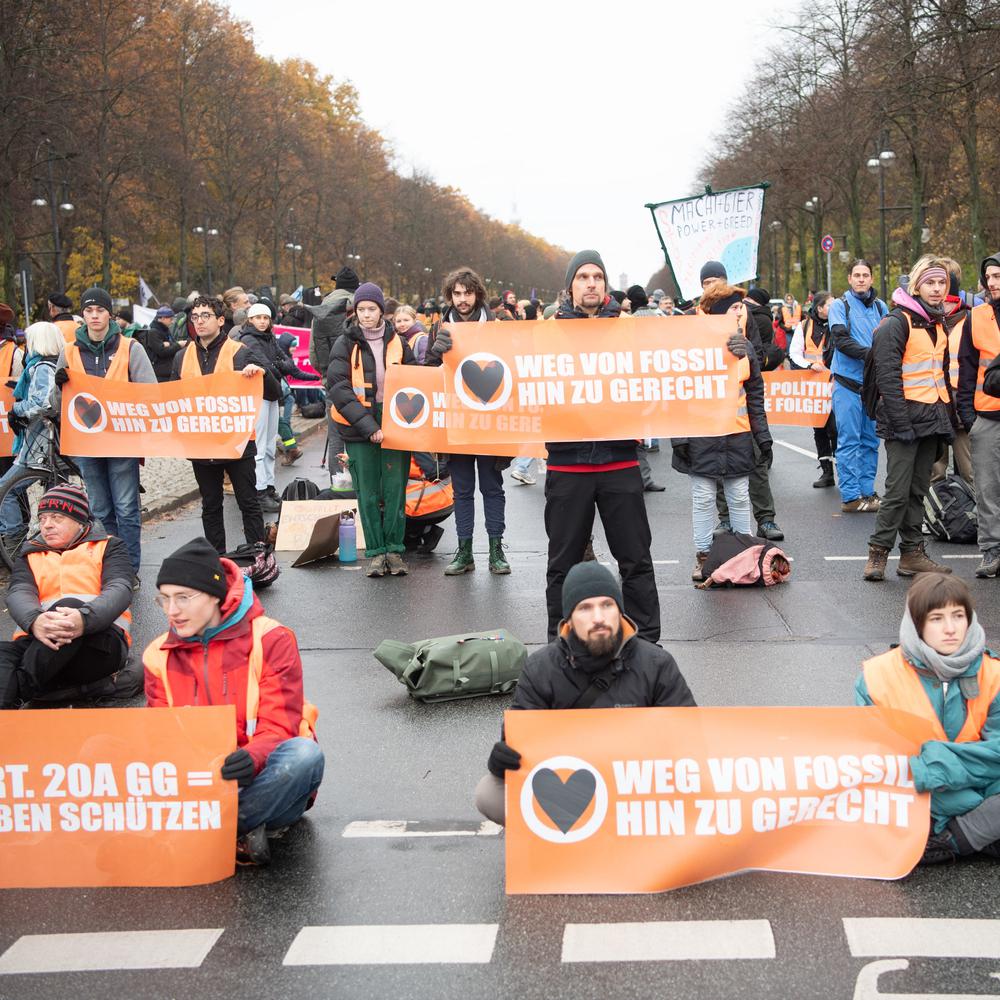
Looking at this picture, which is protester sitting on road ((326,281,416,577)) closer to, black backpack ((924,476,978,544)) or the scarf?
black backpack ((924,476,978,544))

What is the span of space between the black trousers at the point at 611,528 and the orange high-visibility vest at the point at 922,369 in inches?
109

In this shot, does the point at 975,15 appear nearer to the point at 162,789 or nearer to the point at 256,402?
the point at 256,402

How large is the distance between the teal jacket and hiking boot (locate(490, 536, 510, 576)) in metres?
5.26

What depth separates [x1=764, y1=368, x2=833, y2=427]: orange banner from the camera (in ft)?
44.6

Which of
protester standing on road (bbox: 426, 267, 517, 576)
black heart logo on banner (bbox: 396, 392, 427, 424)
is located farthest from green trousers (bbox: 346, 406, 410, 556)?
protester standing on road (bbox: 426, 267, 517, 576)

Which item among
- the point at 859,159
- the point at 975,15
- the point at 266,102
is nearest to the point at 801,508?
the point at 975,15

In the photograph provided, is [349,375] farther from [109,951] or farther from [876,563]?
[109,951]

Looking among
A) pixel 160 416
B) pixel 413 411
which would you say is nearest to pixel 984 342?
pixel 413 411

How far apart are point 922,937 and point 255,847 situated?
2.13 m

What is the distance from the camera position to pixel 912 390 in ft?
28.6

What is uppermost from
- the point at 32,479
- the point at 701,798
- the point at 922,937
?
the point at 32,479

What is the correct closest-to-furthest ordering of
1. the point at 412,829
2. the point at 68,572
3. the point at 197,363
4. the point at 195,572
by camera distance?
the point at 195,572 < the point at 412,829 < the point at 68,572 < the point at 197,363

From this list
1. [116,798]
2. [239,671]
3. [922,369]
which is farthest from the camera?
[922,369]

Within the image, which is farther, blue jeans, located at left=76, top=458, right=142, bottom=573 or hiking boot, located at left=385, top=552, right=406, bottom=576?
hiking boot, located at left=385, top=552, right=406, bottom=576
